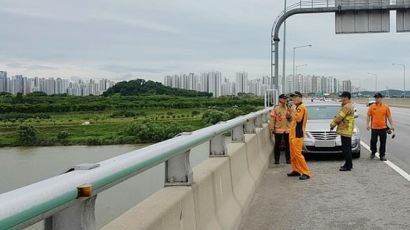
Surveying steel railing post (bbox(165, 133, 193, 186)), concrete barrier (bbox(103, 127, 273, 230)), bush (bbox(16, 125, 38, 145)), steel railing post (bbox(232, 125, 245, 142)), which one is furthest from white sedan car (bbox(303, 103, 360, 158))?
bush (bbox(16, 125, 38, 145))

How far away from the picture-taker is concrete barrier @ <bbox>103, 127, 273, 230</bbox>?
151 inches

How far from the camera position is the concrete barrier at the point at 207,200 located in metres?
3.85

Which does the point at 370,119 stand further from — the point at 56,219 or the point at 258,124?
the point at 56,219

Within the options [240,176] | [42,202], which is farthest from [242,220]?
[42,202]

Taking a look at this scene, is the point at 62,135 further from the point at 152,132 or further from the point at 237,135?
the point at 237,135

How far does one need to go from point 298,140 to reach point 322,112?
17.2ft

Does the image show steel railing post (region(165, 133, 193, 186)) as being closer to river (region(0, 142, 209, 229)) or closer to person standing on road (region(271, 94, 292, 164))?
person standing on road (region(271, 94, 292, 164))

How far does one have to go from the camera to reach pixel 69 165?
76.9ft

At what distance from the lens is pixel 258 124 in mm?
15172

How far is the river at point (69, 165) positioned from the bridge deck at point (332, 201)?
11.8 m

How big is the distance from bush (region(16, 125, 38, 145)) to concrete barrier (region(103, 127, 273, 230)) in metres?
61.3

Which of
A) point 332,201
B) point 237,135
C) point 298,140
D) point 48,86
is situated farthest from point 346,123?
point 48,86

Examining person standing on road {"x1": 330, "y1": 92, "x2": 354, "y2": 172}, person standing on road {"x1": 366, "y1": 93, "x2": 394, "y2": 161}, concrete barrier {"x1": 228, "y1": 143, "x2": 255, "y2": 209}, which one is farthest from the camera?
person standing on road {"x1": 366, "y1": 93, "x2": 394, "y2": 161}

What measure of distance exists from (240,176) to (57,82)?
437ft
